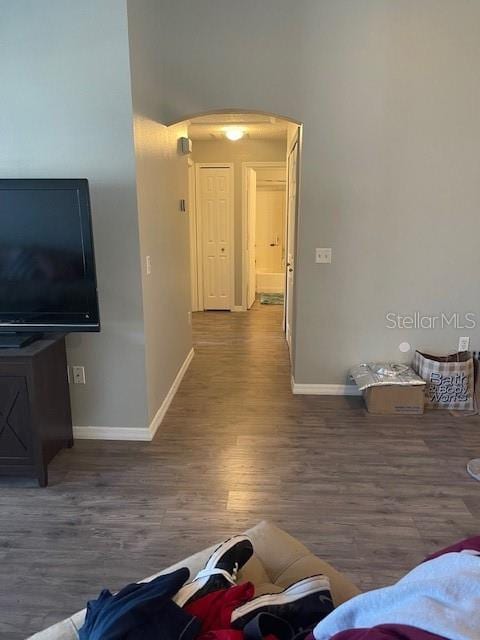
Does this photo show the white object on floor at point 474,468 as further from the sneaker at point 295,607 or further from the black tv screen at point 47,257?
the black tv screen at point 47,257

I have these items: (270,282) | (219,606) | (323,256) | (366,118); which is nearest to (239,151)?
(270,282)

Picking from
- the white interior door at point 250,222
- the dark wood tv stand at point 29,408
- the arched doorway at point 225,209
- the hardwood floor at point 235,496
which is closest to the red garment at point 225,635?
the hardwood floor at point 235,496

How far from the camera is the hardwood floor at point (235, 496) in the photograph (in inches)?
77.8

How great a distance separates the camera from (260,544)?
1.46 m

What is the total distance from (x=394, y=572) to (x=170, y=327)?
2407mm

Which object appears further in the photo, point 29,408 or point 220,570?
point 29,408

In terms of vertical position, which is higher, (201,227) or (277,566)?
(201,227)

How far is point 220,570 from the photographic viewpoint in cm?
122

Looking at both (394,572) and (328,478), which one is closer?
(394,572)

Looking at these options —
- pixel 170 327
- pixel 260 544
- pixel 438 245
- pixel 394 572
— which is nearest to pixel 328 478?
pixel 394 572

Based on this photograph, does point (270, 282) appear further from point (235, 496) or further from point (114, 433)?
point (235, 496)

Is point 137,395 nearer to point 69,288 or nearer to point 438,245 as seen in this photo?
point 69,288

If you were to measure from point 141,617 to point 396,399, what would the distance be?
2817 mm

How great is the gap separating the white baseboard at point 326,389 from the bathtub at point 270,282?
5725 millimetres
